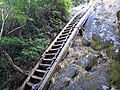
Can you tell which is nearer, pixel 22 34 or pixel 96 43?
pixel 96 43

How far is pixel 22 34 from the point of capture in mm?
6953

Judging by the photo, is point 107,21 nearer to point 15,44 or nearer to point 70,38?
point 70,38

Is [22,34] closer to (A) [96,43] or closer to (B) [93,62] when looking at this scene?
(A) [96,43]

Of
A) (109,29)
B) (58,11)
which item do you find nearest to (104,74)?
(109,29)

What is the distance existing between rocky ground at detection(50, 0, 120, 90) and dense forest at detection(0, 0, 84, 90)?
1.29m

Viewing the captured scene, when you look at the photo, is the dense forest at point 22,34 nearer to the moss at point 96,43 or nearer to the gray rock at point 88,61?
the gray rock at point 88,61

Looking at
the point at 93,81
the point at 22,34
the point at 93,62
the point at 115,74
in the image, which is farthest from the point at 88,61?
the point at 22,34

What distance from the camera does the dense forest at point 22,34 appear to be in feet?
18.5

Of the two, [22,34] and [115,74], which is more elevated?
[22,34]

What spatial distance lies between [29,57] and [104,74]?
9.42 feet

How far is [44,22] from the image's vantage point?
8.11 metres

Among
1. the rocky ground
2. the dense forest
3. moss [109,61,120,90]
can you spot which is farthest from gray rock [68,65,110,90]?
the dense forest

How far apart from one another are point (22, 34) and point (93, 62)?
3.33 meters

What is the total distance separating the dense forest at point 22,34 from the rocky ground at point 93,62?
129 cm
